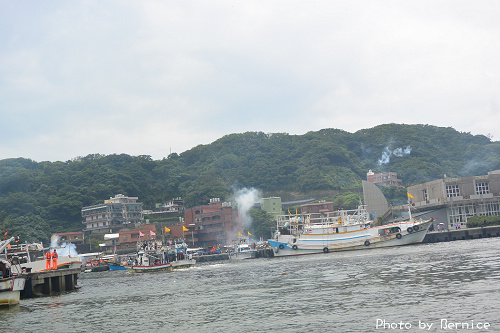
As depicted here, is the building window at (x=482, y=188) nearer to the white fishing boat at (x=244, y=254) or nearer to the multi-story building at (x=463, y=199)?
the multi-story building at (x=463, y=199)

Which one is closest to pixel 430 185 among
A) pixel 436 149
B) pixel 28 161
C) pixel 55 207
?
pixel 55 207

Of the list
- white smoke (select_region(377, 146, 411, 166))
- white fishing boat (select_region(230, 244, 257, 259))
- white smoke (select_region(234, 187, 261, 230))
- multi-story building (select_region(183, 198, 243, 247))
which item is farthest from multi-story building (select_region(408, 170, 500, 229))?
white smoke (select_region(377, 146, 411, 166))

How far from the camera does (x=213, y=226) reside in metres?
116

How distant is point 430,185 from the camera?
90812mm

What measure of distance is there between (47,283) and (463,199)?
66.8m

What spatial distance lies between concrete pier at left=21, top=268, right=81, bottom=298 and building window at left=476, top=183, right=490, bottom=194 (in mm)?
66887

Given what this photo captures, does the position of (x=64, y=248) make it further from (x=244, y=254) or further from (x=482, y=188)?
(x=482, y=188)

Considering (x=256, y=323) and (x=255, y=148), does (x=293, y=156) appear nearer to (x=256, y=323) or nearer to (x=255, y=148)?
(x=255, y=148)

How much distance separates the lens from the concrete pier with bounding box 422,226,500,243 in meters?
73.1

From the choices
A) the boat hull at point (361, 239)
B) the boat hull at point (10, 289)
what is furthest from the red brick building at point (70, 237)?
the boat hull at point (10, 289)

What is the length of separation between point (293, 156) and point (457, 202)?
88.8 m

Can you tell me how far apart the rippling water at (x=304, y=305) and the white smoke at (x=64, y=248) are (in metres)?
61.5

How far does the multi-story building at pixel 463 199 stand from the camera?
8419cm

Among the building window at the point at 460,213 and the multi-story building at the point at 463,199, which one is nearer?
the multi-story building at the point at 463,199
